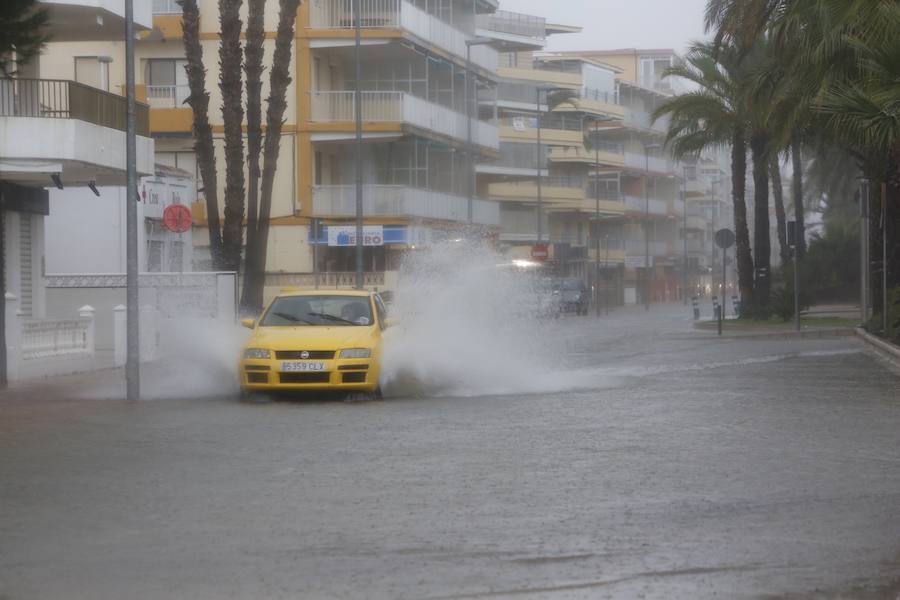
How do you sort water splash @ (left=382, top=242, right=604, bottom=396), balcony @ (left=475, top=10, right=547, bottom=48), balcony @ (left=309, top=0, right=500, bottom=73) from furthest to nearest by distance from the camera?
balcony @ (left=475, top=10, right=547, bottom=48), balcony @ (left=309, top=0, right=500, bottom=73), water splash @ (left=382, top=242, right=604, bottom=396)

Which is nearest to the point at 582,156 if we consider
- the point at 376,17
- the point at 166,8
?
the point at 376,17

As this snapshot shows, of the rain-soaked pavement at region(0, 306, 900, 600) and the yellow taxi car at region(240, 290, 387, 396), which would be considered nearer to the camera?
the rain-soaked pavement at region(0, 306, 900, 600)

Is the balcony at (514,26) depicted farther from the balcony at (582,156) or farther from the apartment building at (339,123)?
the apartment building at (339,123)

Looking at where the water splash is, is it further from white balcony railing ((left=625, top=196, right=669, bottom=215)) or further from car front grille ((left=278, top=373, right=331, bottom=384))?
white balcony railing ((left=625, top=196, right=669, bottom=215))

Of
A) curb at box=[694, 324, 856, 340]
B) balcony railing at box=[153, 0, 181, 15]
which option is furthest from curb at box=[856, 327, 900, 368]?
balcony railing at box=[153, 0, 181, 15]

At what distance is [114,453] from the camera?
13.6 meters

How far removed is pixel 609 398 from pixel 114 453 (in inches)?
295

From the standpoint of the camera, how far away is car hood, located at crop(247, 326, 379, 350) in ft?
63.3

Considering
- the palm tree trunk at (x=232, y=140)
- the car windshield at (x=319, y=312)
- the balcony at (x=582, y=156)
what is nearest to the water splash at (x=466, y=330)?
the car windshield at (x=319, y=312)

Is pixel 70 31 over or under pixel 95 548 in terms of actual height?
over

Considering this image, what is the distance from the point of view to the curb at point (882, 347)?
2658cm

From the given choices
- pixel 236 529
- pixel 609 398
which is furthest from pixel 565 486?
pixel 609 398

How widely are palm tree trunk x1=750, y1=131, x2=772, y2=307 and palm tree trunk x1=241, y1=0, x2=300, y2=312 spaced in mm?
17447

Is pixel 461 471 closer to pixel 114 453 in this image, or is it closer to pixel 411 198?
pixel 114 453
